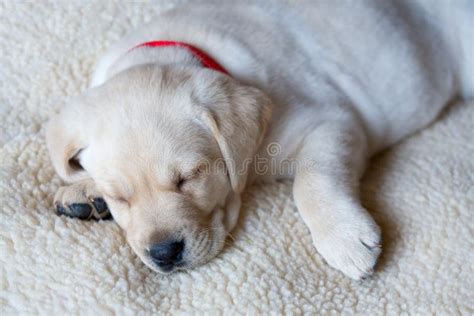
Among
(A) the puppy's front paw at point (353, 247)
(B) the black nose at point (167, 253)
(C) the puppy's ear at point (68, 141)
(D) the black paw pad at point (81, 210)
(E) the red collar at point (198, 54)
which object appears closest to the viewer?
(B) the black nose at point (167, 253)

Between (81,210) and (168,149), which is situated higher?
(168,149)

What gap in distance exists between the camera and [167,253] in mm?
2697

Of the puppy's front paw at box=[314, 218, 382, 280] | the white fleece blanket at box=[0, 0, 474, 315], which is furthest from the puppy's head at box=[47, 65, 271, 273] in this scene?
the puppy's front paw at box=[314, 218, 382, 280]

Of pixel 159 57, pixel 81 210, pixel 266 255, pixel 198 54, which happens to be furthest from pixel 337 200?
pixel 81 210

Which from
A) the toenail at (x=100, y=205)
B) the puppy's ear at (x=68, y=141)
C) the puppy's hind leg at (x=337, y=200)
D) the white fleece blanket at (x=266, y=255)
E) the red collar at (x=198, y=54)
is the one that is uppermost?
the red collar at (x=198, y=54)

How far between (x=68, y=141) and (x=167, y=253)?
701 millimetres

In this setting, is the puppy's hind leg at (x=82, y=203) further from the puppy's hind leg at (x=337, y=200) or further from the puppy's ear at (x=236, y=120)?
the puppy's hind leg at (x=337, y=200)

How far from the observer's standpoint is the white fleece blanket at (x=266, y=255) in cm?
270

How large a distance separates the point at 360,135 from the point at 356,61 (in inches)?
16.4

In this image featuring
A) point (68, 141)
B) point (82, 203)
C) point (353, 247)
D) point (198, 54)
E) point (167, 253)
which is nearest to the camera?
point (167, 253)

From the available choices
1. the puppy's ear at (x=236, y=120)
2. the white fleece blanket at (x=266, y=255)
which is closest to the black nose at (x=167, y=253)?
the white fleece blanket at (x=266, y=255)

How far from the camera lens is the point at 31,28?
4.02 m

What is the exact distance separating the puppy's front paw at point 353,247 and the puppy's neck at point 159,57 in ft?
3.26

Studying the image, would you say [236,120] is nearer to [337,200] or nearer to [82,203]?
[337,200]
